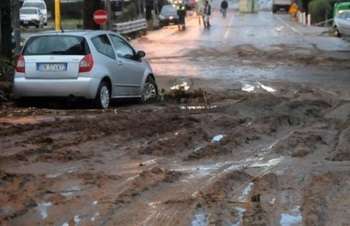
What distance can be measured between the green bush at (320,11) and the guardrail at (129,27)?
2078 centimetres

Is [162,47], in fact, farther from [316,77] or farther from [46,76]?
[46,76]

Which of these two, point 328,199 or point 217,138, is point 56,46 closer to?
point 217,138

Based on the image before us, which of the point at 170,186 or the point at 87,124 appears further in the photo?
the point at 87,124

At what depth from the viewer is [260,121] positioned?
41.6ft

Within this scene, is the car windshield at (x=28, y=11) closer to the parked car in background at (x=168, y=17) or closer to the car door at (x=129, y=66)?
the parked car in background at (x=168, y=17)

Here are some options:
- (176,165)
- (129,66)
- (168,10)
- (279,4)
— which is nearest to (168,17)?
(168,10)

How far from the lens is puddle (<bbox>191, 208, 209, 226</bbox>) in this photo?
6.51 metres

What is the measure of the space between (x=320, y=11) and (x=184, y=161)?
5961cm

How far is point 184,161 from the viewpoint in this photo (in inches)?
367

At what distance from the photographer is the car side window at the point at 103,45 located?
14.5 meters

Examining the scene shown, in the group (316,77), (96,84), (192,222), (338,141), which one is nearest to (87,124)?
(96,84)

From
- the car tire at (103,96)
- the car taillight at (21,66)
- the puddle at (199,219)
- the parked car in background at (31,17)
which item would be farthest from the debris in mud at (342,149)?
the parked car in background at (31,17)

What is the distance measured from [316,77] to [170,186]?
50.2ft

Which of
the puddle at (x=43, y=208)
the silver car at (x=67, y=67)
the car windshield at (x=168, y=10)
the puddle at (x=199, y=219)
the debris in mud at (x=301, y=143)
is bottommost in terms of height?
Answer: the car windshield at (x=168, y=10)
